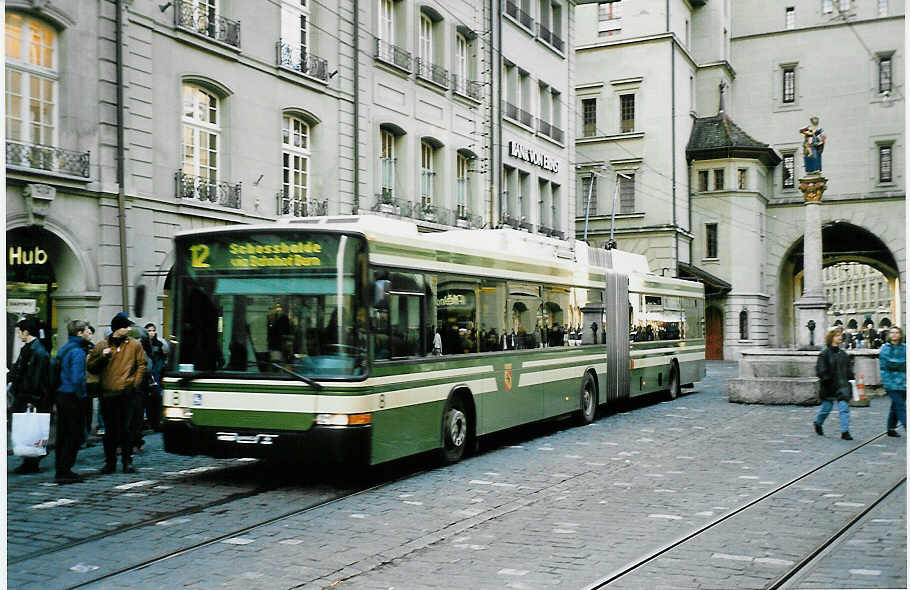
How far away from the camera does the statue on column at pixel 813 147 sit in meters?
29.3

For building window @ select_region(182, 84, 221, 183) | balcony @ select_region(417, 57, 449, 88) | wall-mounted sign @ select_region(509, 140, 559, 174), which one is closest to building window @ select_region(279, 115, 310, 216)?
building window @ select_region(182, 84, 221, 183)

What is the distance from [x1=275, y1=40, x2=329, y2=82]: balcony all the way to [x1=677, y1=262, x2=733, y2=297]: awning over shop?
30.1 metres

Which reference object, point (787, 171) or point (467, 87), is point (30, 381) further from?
point (787, 171)

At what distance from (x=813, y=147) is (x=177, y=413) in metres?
23.2

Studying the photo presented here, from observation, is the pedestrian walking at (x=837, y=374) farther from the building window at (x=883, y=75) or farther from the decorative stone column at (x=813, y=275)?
the decorative stone column at (x=813, y=275)

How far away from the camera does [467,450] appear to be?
14094mm

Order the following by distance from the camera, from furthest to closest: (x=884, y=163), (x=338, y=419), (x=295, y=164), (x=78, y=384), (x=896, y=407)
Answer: (x=884, y=163), (x=295, y=164), (x=896, y=407), (x=78, y=384), (x=338, y=419)

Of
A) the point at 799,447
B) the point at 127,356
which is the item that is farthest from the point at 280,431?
the point at 799,447

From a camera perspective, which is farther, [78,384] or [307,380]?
[78,384]

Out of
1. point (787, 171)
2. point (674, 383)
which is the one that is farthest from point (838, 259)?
point (787, 171)

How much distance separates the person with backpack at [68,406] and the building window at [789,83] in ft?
104

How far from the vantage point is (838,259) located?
38438 mm

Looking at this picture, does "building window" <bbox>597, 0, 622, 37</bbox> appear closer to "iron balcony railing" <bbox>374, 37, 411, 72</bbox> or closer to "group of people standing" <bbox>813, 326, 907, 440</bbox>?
"iron balcony railing" <bbox>374, 37, 411, 72</bbox>

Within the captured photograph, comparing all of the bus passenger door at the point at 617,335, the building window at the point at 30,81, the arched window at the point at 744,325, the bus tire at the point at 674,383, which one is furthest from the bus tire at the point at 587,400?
the arched window at the point at 744,325
